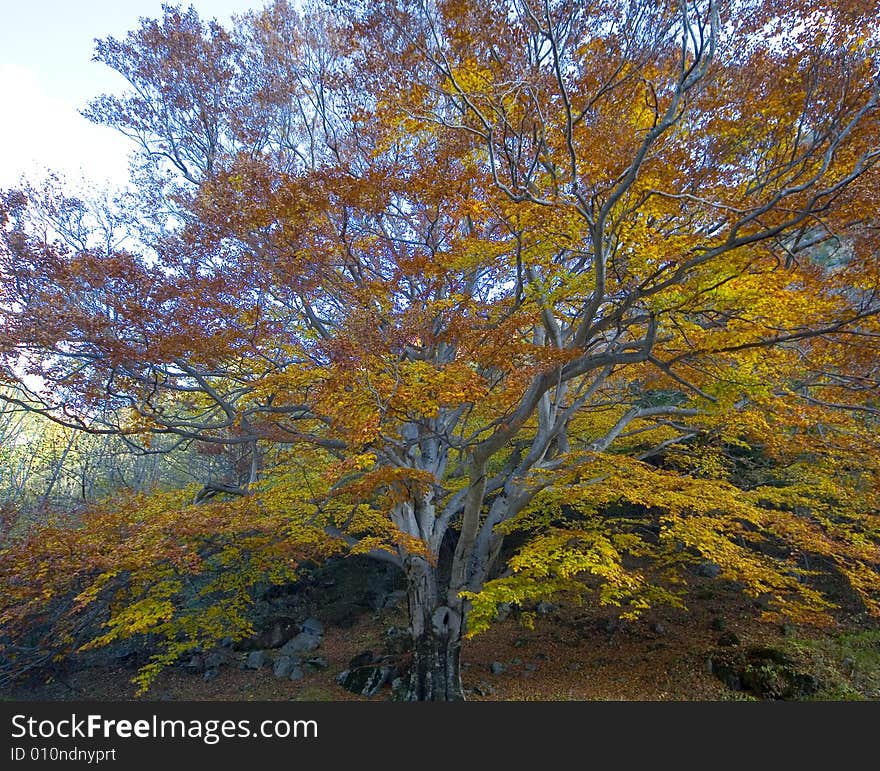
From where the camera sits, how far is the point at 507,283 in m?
9.63

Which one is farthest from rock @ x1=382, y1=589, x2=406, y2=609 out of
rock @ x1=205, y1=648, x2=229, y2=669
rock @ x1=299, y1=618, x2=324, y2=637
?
rock @ x1=205, y1=648, x2=229, y2=669

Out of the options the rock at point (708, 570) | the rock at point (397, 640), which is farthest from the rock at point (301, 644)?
the rock at point (708, 570)

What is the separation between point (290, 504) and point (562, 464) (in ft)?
A: 15.1

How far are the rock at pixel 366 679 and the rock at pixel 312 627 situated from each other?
3383 millimetres

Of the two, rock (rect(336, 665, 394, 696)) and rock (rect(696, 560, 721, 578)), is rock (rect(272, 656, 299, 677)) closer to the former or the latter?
rock (rect(336, 665, 394, 696))

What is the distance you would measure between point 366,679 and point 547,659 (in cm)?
378

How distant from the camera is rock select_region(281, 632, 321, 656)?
1264cm

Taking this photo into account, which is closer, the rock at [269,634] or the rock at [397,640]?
the rock at [397,640]

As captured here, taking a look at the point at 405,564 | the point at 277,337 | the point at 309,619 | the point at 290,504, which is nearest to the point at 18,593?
the point at 290,504

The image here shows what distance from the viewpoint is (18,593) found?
6379 mm

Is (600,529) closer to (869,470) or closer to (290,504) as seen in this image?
(869,470)

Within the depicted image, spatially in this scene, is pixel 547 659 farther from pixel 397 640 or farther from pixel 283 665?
pixel 283 665

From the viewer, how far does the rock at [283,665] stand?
38.0 feet

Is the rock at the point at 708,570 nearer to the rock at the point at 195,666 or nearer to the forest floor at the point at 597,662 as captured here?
the forest floor at the point at 597,662
